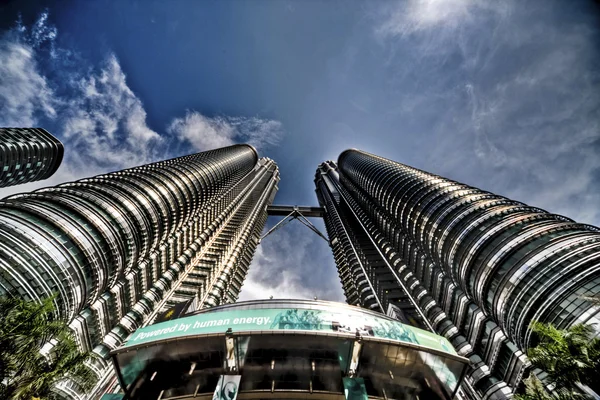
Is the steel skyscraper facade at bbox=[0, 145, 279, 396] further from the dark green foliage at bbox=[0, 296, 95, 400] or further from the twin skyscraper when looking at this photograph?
the dark green foliage at bbox=[0, 296, 95, 400]

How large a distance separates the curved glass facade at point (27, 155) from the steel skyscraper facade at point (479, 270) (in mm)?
93159

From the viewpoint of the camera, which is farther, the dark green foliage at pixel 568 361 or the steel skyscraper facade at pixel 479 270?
the steel skyscraper facade at pixel 479 270

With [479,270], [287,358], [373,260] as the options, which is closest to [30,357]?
[287,358]

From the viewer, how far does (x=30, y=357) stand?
507 inches

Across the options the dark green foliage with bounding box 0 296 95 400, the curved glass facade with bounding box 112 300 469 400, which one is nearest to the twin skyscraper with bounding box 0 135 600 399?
the curved glass facade with bounding box 112 300 469 400

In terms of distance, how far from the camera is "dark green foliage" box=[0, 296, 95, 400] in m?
12.1

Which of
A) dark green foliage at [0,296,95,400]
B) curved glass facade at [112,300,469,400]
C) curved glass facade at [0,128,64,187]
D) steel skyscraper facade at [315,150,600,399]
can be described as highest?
curved glass facade at [0,128,64,187]

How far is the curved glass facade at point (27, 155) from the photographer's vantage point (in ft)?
232

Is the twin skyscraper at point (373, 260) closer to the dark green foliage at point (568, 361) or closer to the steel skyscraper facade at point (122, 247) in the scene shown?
the steel skyscraper facade at point (122, 247)

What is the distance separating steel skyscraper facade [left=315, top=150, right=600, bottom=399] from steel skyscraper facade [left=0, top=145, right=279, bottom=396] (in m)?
37.4

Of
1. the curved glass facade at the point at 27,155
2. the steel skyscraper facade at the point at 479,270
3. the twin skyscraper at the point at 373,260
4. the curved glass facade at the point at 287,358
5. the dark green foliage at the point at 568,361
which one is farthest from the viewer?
the curved glass facade at the point at 27,155

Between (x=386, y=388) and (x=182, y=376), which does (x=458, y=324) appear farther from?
(x=182, y=376)

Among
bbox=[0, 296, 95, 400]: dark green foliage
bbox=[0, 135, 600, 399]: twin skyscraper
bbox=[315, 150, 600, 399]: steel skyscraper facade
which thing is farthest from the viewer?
bbox=[0, 135, 600, 399]: twin skyscraper

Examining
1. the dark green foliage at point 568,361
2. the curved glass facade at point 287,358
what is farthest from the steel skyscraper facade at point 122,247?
the dark green foliage at point 568,361
